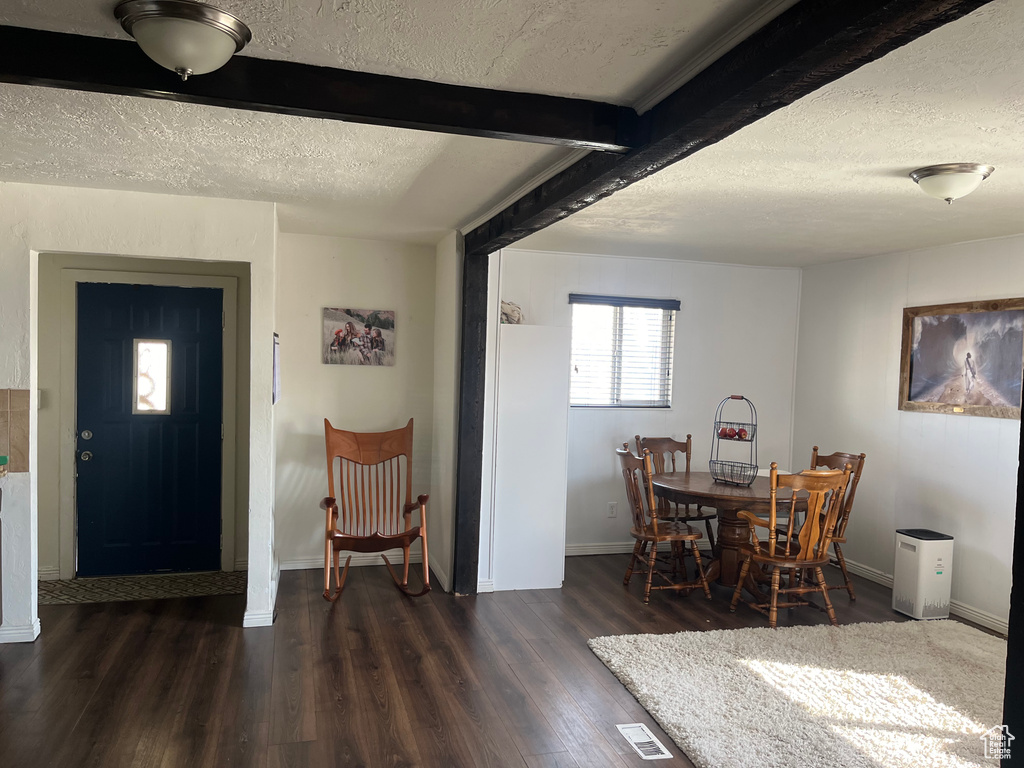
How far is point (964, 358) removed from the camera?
180 inches

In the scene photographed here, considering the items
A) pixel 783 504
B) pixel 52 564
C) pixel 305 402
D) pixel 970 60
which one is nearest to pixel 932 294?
pixel 783 504

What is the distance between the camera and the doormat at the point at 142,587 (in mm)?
4430

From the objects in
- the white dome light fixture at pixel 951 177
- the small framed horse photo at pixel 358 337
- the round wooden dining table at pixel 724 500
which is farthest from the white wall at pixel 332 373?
the white dome light fixture at pixel 951 177

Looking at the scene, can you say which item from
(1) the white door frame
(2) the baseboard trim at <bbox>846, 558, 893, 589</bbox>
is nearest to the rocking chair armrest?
(1) the white door frame

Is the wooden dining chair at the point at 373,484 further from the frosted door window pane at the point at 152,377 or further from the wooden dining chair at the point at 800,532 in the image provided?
the wooden dining chair at the point at 800,532

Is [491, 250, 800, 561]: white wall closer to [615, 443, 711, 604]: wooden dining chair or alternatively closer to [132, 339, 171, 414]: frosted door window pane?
[615, 443, 711, 604]: wooden dining chair

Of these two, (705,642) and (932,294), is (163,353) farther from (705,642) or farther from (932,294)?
(932,294)

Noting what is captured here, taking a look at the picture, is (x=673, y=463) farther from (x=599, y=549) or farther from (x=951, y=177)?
(x=951, y=177)

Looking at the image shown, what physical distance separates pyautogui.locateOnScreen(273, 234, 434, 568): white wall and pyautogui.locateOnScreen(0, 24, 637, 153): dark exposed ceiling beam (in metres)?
3.14

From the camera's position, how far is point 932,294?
4824 millimetres

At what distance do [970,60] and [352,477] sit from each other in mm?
4206

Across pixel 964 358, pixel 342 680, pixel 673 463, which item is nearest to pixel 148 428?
→ pixel 342 680

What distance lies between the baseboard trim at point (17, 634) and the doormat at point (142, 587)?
0.60m

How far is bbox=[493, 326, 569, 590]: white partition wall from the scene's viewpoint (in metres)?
4.79
